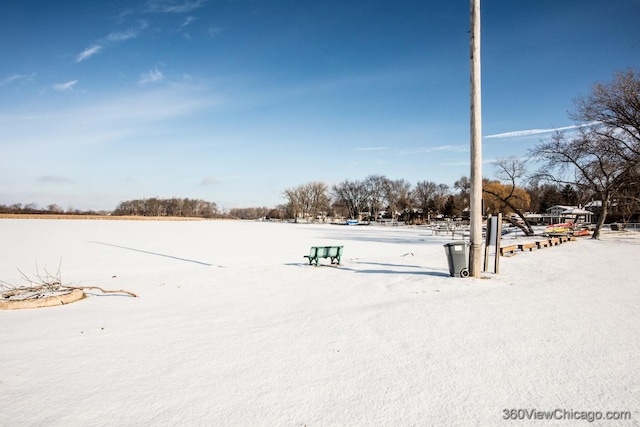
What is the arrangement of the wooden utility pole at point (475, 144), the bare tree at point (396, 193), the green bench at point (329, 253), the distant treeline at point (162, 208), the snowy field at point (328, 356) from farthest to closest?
1. the distant treeline at point (162, 208)
2. the bare tree at point (396, 193)
3. the green bench at point (329, 253)
4. the wooden utility pole at point (475, 144)
5. the snowy field at point (328, 356)

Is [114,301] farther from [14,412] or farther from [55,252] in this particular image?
[55,252]

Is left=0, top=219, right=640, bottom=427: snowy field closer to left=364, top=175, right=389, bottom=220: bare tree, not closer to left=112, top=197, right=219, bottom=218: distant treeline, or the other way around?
left=364, top=175, right=389, bottom=220: bare tree

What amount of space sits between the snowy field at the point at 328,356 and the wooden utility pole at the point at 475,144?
1.11 meters

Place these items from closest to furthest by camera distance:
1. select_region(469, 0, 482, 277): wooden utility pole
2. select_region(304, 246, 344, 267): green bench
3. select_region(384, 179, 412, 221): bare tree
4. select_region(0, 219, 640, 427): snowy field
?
select_region(0, 219, 640, 427): snowy field → select_region(469, 0, 482, 277): wooden utility pole → select_region(304, 246, 344, 267): green bench → select_region(384, 179, 412, 221): bare tree

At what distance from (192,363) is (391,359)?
2286 mm

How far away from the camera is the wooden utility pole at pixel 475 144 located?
8930 millimetres

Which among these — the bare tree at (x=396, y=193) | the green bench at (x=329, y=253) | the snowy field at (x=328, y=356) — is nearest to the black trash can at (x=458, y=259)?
the snowy field at (x=328, y=356)

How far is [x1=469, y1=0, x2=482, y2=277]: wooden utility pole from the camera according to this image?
29.3 feet

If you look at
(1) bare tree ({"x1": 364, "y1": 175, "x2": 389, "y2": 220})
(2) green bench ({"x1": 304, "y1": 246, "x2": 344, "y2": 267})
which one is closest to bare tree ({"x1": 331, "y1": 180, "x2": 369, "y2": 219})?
(1) bare tree ({"x1": 364, "y1": 175, "x2": 389, "y2": 220})

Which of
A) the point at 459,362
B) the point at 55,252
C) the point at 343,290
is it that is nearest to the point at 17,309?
the point at 343,290

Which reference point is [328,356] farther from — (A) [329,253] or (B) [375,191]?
(B) [375,191]

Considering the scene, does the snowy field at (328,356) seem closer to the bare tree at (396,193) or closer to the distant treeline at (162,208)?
the bare tree at (396,193)

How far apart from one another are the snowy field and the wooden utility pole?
111 centimetres

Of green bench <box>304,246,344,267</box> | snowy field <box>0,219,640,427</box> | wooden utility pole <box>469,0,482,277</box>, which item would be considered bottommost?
snowy field <box>0,219,640,427</box>
